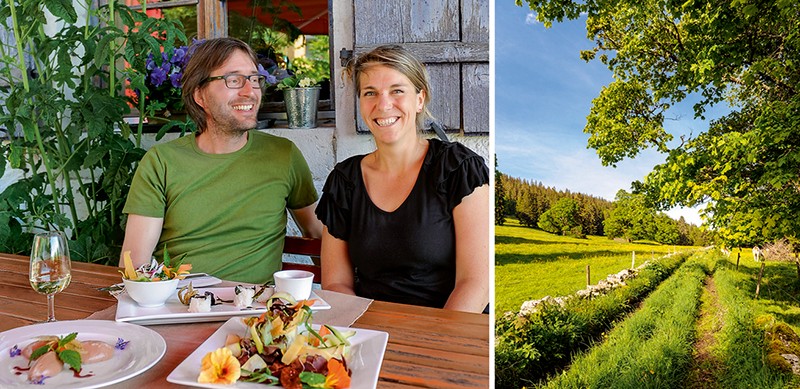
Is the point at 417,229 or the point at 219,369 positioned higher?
the point at 417,229

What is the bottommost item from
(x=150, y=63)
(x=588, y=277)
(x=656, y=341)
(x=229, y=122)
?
(x=656, y=341)

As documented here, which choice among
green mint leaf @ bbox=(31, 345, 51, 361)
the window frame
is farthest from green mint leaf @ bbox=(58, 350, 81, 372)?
the window frame

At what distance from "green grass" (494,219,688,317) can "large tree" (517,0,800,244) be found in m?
0.21

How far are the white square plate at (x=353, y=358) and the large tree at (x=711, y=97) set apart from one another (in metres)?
1.35

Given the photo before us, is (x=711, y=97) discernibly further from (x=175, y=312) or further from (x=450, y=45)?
(x=175, y=312)

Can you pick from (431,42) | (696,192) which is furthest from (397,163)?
(696,192)

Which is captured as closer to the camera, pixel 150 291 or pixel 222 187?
pixel 150 291

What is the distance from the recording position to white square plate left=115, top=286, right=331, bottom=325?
1039 mm

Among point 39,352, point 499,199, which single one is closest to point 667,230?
point 499,199

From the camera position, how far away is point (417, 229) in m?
1.48

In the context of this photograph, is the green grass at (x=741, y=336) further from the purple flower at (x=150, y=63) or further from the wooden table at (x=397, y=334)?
the purple flower at (x=150, y=63)

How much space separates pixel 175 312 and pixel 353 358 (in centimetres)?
38

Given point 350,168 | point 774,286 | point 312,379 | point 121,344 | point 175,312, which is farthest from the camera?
point 774,286

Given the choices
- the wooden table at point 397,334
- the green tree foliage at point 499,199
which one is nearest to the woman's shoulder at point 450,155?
the wooden table at point 397,334
